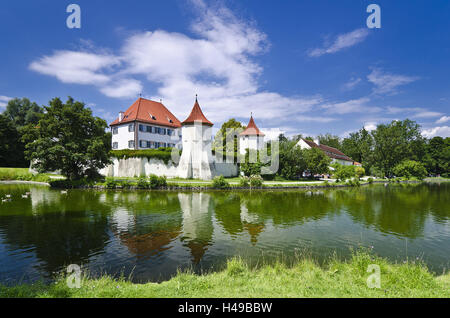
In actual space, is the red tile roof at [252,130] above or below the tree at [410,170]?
above

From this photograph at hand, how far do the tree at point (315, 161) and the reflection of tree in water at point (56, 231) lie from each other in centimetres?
3546

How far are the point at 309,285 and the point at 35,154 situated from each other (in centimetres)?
3494

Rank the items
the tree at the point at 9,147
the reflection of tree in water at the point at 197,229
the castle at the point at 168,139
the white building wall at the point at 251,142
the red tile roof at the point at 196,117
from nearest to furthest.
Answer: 1. the reflection of tree in water at the point at 197,229
2. the red tile roof at the point at 196,117
3. the castle at the point at 168,139
4. the tree at the point at 9,147
5. the white building wall at the point at 251,142

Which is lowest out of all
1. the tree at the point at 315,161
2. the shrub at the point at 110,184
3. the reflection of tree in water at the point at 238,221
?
the reflection of tree in water at the point at 238,221

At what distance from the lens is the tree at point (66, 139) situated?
97.7 feet

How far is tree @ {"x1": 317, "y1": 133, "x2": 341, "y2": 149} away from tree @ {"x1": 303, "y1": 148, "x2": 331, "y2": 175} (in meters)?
64.2

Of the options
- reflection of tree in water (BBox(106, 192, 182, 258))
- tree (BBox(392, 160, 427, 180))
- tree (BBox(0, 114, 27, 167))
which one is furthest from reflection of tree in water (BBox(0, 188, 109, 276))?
tree (BBox(392, 160, 427, 180))

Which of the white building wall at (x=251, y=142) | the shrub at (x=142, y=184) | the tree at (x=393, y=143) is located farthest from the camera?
the tree at (x=393, y=143)

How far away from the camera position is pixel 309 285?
18.4 feet

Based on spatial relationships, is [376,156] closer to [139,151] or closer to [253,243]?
[139,151]

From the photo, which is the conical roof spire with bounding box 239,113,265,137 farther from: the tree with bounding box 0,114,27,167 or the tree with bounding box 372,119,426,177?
the tree with bounding box 0,114,27,167

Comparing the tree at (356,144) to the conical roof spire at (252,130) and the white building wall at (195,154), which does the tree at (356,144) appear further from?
the white building wall at (195,154)

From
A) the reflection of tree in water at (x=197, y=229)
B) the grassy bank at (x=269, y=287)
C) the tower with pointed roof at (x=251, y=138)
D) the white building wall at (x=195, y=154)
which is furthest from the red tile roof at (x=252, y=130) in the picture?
the grassy bank at (x=269, y=287)
